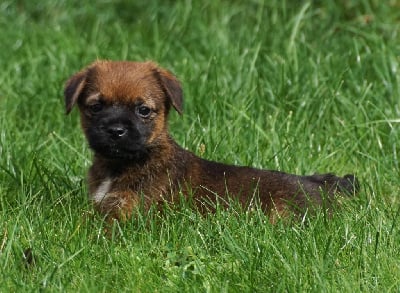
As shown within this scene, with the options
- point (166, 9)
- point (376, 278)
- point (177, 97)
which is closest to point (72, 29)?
point (166, 9)

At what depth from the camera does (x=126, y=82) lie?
6.39 m

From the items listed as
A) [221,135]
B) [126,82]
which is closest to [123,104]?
[126,82]

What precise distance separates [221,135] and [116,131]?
1422 mm

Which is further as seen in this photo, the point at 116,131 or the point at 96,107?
the point at 96,107

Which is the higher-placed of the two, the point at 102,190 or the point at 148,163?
the point at 148,163

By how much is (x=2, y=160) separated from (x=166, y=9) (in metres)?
3.75

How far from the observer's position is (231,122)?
7.70 m

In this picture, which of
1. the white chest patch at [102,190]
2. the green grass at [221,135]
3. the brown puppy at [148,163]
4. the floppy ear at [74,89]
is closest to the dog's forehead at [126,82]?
the brown puppy at [148,163]

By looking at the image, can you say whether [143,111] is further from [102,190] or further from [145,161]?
[102,190]

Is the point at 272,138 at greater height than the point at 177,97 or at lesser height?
lesser

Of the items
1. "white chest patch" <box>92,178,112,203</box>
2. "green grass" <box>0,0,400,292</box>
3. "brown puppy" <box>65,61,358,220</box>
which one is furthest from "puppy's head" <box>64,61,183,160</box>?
"green grass" <box>0,0,400,292</box>

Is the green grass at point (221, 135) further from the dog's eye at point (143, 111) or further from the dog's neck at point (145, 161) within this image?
the dog's eye at point (143, 111)

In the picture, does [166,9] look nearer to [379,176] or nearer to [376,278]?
[379,176]

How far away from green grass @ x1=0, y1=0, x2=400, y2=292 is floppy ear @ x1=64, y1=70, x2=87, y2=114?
572 mm
